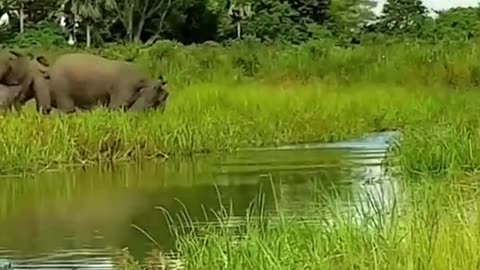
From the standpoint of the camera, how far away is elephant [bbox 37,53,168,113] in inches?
654

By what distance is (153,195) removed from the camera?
10.5m

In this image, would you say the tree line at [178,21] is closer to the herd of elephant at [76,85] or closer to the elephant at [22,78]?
the herd of elephant at [76,85]

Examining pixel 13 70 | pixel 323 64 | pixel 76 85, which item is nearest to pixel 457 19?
pixel 323 64

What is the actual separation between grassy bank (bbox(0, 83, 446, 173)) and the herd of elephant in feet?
1.56

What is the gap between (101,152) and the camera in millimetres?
12883

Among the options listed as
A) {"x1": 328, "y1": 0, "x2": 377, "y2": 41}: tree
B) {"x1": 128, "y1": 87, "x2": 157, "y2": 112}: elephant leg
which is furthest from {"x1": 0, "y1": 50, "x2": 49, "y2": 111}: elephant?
{"x1": 328, "y1": 0, "x2": 377, "y2": 41}: tree

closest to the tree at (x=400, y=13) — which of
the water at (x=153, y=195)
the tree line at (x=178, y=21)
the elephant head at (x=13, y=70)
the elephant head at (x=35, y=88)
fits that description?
the tree line at (x=178, y=21)

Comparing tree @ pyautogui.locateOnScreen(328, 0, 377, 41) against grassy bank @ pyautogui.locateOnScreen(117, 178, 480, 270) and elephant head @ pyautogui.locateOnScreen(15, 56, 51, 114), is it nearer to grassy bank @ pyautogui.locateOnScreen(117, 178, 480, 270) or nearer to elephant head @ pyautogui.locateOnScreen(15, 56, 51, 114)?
elephant head @ pyautogui.locateOnScreen(15, 56, 51, 114)

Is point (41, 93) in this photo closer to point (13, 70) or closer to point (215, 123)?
point (13, 70)

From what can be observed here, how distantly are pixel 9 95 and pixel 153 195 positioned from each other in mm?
5915

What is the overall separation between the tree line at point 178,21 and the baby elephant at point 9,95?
25.9m

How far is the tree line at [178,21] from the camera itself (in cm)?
4481

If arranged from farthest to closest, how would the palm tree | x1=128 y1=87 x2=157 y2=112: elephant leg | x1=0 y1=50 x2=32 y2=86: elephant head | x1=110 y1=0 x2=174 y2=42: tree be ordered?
the palm tree
x1=110 y1=0 x2=174 y2=42: tree
x1=128 y1=87 x2=157 y2=112: elephant leg
x1=0 y1=50 x2=32 y2=86: elephant head

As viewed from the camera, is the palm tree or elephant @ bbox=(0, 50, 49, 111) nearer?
elephant @ bbox=(0, 50, 49, 111)
